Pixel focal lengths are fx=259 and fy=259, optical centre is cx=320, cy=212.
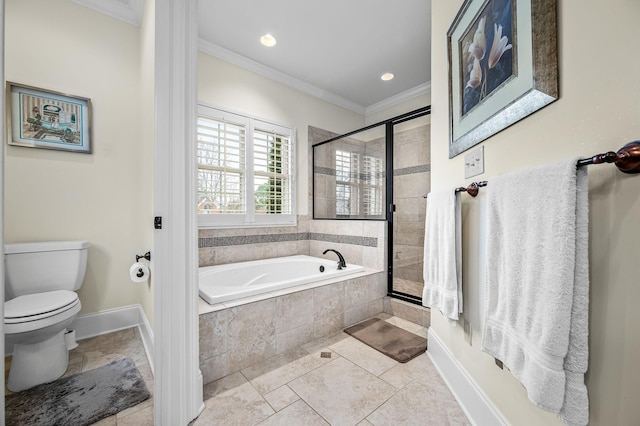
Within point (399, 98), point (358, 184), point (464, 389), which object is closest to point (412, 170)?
point (358, 184)

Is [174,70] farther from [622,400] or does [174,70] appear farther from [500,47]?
[622,400]

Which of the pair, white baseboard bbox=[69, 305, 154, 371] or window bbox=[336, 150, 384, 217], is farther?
window bbox=[336, 150, 384, 217]

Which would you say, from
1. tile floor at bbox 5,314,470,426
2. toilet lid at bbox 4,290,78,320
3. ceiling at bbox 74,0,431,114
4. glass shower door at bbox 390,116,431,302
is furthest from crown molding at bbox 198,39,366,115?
tile floor at bbox 5,314,470,426

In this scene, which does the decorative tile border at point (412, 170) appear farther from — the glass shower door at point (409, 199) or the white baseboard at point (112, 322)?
the white baseboard at point (112, 322)

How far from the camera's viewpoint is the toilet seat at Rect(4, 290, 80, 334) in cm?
143

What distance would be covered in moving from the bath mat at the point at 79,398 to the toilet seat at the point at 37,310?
0.39 m

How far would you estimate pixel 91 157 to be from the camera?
7.13ft

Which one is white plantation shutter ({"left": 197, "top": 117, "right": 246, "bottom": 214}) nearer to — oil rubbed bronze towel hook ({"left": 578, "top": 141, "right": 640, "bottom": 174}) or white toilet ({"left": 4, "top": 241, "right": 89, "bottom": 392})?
white toilet ({"left": 4, "top": 241, "right": 89, "bottom": 392})

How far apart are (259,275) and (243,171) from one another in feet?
3.87

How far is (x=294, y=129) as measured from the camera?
3.38m

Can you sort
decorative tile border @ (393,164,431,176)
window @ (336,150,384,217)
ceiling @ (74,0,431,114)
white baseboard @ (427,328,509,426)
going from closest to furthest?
white baseboard @ (427,328,509,426)
ceiling @ (74,0,431,114)
decorative tile border @ (393,164,431,176)
window @ (336,150,384,217)

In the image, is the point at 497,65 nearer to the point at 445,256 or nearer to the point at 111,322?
the point at 445,256

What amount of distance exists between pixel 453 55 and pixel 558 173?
3.62 ft

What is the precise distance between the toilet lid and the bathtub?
2.63 ft
